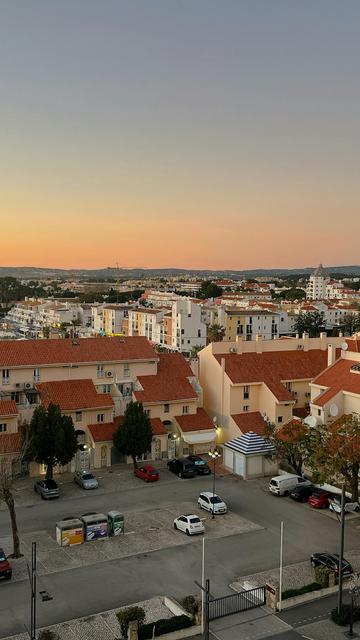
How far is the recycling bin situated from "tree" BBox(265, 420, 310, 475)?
13.1 m

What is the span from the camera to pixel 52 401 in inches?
1587

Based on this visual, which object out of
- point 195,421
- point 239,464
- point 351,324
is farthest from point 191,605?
point 351,324

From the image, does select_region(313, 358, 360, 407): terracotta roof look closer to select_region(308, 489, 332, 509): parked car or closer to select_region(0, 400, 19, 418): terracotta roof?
select_region(308, 489, 332, 509): parked car

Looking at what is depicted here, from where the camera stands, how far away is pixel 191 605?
70.9 feet

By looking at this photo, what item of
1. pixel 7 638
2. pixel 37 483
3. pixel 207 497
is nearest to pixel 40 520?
pixel 37 483

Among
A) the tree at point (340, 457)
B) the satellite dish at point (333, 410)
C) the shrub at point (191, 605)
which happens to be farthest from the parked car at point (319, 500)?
the shrub at point (191, 605)

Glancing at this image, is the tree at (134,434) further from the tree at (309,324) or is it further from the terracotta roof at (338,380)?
the tree at (309,324)

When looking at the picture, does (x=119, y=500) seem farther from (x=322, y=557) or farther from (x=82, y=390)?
(x=322, y=557)

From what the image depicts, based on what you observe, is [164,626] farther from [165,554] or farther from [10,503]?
[10,503]

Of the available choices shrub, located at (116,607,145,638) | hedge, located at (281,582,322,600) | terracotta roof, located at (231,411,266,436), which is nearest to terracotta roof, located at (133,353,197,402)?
terracotta roof, located at (231,411,266,436)

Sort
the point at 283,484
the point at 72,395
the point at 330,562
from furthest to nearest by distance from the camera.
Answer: the point at 72,395 < the point at 283,484 < the point at 330,562

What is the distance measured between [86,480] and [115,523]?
7.39m

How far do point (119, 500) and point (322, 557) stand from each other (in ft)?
41.9

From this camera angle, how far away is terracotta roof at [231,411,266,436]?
43.0 m
